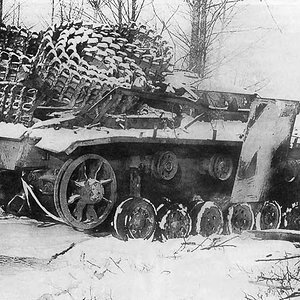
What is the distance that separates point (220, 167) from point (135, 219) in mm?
742

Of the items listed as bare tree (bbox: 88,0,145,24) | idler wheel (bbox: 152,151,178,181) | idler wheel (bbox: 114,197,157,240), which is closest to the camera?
bare tree (bbox: 88,0,145,24)

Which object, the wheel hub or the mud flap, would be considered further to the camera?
the mud flap

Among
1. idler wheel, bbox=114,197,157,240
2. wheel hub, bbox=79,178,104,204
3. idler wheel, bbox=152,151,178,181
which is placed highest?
idler wheel, bbox=152,151,178,181

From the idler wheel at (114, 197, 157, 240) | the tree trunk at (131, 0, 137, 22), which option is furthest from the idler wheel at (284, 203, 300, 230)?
the tree trunk at (131, 0, 137, 22)

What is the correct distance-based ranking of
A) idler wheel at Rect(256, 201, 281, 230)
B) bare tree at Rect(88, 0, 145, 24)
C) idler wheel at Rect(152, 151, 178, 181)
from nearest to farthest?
bare tree at Rect(88, 0, 145, 24) < idler wheel at Rect(152, 151, 178, 181) < idler wheel at Rect(256, 201, 281, 230)

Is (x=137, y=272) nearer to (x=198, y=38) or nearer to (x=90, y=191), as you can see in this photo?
(x=90, y=191)

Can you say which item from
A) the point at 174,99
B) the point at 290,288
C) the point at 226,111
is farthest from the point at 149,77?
the point at 290,288

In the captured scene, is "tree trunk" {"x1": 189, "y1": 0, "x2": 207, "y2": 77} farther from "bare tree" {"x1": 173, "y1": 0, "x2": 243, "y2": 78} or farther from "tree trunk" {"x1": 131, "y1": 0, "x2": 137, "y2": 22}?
"tree trunk" {"x1": 131, "y1": 0, "x2": 137, "y2": 22}

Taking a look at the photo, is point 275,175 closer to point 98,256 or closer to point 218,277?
point 218,277

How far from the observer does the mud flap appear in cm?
497

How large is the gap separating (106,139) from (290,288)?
1.39 meters

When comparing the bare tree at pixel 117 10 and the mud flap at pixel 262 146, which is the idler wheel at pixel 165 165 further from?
the bare tree at pixel 117 10

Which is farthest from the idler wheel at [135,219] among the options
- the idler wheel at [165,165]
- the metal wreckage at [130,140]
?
the idler wheel at [165,165]

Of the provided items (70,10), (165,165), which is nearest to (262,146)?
(165,165)
